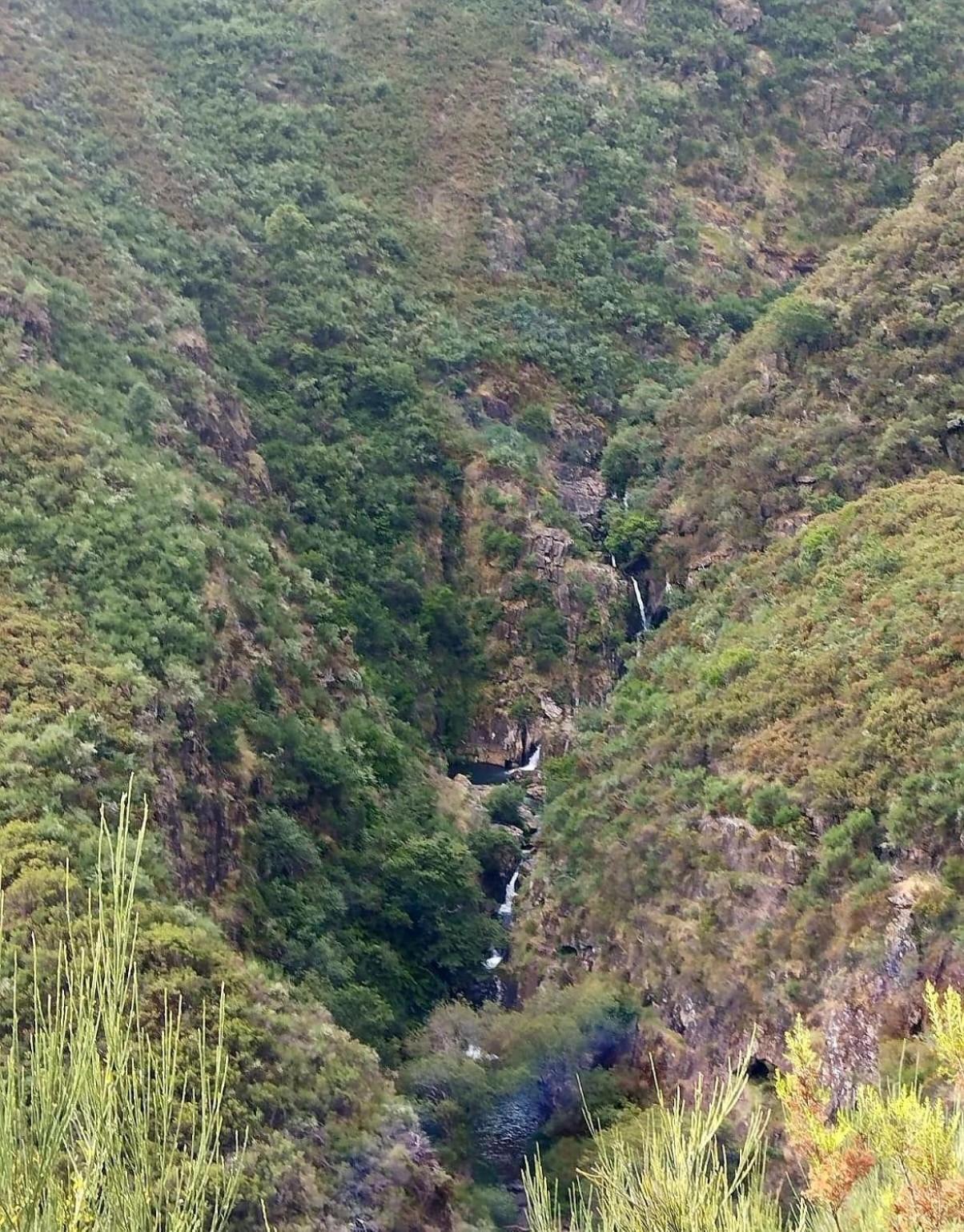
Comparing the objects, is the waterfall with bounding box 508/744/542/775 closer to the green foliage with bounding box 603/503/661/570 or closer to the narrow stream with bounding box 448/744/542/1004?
the narrow stream with bounding box 448/744/542/1004

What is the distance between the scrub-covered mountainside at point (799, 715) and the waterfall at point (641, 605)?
136 cm

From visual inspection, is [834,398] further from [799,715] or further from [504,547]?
[799,715]

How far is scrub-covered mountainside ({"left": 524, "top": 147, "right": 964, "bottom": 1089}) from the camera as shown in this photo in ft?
70.6

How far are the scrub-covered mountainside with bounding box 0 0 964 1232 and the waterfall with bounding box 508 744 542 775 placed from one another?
51 cm

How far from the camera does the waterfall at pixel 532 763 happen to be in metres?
35.1

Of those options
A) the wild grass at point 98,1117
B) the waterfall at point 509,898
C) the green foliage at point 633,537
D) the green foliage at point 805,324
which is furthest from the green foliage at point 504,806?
the wild grass at point 98,1117

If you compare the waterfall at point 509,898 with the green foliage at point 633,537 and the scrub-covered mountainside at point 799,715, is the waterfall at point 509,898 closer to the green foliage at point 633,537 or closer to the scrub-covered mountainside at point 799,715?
the scrub-covered mountainside at point 799,715

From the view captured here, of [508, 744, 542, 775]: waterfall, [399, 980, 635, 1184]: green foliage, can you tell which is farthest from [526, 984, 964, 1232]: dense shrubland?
[508, 744, 542, 775]: waterfall

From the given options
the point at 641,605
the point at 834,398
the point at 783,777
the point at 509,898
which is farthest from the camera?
the point at 641,605

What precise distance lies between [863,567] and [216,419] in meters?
18.9

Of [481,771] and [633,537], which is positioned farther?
[633,537]

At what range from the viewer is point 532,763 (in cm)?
3547

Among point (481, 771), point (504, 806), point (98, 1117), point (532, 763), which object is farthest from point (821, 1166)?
point (532, 763)

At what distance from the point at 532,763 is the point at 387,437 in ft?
40.4
